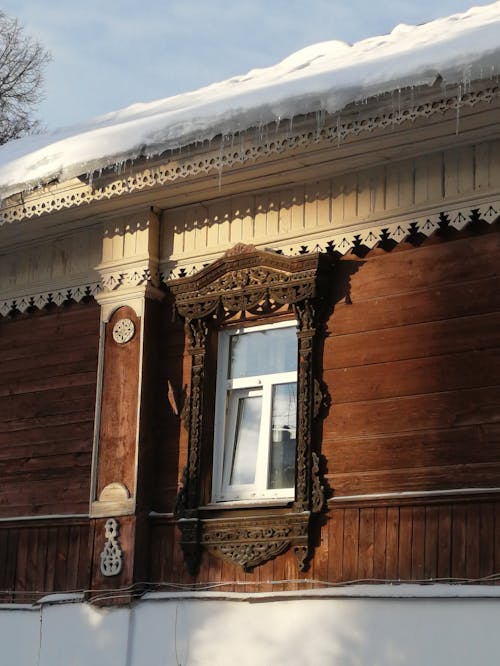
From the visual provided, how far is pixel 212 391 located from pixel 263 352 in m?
0.48

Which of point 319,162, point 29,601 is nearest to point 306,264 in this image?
point 319,162

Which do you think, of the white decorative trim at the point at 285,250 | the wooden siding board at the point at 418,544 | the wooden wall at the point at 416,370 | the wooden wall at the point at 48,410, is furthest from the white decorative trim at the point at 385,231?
the wooden siding board at the point at 418,544

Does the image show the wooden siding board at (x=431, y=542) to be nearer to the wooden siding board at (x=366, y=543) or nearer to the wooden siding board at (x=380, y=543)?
the wooden siding board at (x=380, y=543)

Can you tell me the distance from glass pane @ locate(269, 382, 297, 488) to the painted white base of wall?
88 centimetres

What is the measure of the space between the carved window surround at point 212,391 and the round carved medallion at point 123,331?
0.42 meters

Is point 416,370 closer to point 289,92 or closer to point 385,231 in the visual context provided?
point 385,231

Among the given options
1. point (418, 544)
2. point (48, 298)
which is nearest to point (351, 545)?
point (418, 544)

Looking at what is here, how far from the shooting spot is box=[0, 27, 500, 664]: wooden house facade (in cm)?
869

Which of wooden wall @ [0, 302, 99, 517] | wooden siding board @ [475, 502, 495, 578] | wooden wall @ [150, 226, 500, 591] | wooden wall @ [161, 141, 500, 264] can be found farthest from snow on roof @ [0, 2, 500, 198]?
wooden siding board @ [475, 502, 495, 578]

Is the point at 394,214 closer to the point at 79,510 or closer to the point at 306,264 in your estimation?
the point at 306,264

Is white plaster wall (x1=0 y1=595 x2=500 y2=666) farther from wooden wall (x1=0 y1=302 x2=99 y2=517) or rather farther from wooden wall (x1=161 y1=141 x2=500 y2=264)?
wooden wall (x1=161 y1=141 x2=500 y2=264)

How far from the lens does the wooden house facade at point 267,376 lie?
8688 millimetres

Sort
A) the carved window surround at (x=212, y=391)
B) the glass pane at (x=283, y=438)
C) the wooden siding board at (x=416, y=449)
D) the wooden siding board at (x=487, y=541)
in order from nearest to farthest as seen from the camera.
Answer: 1. the wooden siding board at (x=487, y=541)
2. the wooden siding board at (x=416, y=449)
3. the carved window surround at (x=212, y=391)
4. the glass pane at (x=283, y=438)

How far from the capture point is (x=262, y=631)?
9.04m
